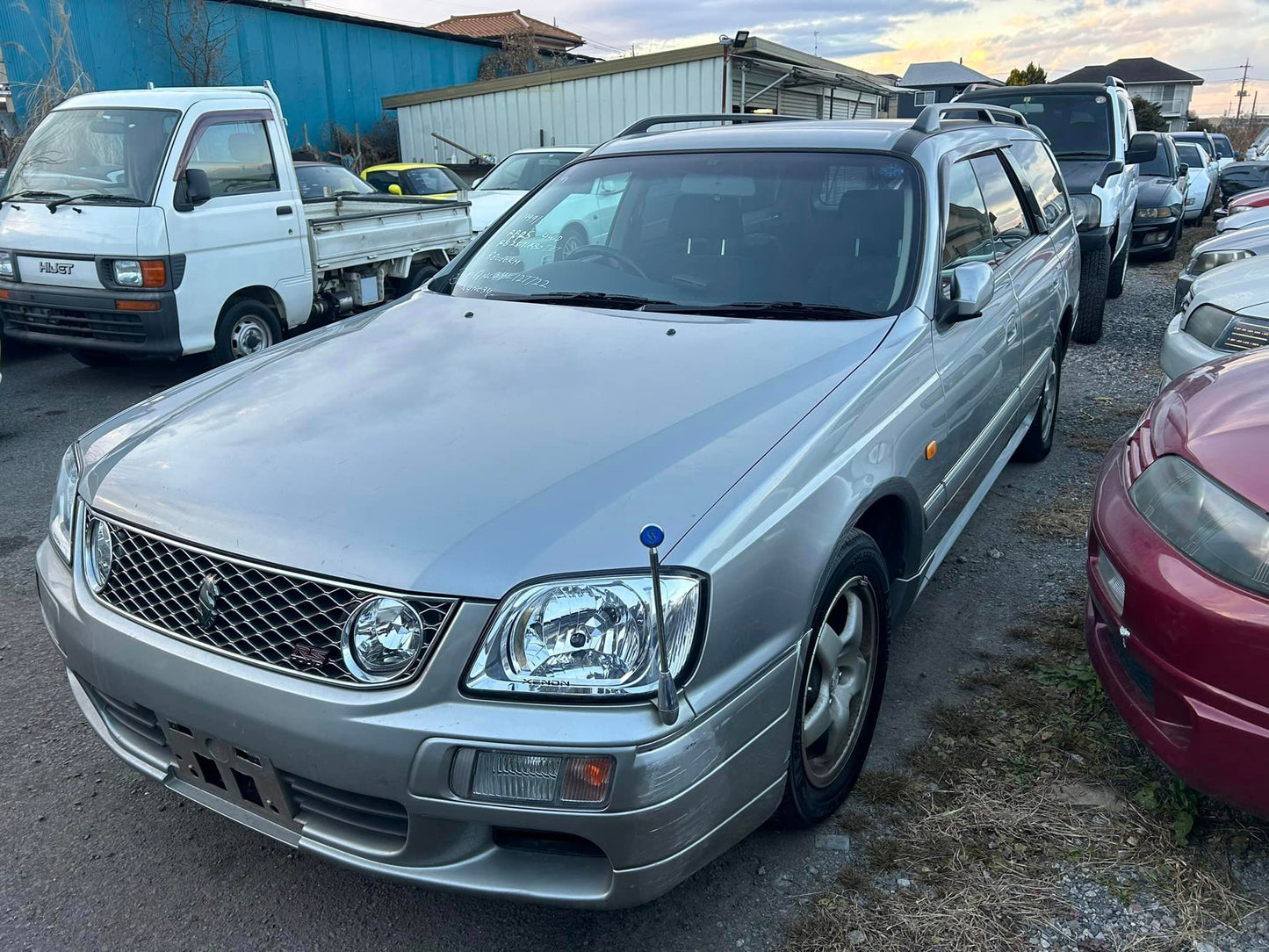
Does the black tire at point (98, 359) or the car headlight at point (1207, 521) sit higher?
the car headlight at point (1207, 521)

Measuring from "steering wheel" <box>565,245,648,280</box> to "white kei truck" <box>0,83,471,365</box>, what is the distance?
4082 mm

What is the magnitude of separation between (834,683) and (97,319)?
593 centimetres

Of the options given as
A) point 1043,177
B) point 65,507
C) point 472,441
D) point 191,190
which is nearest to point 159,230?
point 191,190

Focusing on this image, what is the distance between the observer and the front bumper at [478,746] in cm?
168

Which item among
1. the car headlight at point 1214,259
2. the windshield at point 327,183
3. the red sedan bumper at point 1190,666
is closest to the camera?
the red sedan bumper at point 1190,666

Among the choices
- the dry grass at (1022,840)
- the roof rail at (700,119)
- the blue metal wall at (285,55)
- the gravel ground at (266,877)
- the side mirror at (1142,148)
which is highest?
the blue metal wall at (285,55)

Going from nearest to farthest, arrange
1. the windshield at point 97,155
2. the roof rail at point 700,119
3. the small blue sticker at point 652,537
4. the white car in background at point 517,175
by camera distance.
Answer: the small blue sticker at point 652,537
the roof rail at point 700,119
the windshield at point 97,155
the white car in background at point 517,175

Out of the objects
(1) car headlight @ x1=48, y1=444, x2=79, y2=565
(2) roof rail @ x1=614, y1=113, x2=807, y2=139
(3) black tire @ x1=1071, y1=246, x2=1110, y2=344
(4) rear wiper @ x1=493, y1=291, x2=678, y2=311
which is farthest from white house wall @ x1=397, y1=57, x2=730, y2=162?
(1) car headlight @ x1=48, y1=444, x2=79, y2=565

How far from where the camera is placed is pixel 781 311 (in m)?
2.84

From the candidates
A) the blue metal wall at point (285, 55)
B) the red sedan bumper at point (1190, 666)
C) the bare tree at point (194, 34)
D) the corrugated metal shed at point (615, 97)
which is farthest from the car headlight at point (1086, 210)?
the bare tree at point (194, 34)

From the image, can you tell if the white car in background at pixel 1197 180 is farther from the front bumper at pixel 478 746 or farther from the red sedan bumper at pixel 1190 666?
the front bumper at pixel 478 746

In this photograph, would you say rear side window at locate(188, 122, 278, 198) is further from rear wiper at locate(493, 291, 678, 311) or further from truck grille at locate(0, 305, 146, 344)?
rear wiper at locate(493, 291, 678, 311)

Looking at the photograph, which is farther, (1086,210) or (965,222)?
(1086,210)

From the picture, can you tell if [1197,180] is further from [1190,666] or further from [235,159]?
[1190,666]
